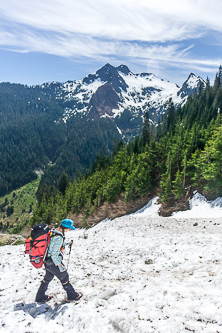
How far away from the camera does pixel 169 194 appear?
30.6 metres

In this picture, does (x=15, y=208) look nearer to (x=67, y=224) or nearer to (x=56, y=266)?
(x=56, y=266)

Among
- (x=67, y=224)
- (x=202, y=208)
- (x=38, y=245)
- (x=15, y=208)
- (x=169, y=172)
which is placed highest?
(x=67, y=224)

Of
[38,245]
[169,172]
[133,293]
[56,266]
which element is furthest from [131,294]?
[169,172]

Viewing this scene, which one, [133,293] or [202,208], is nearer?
[133,293]

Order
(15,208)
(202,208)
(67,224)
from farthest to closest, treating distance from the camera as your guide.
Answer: (15,208) → (202,208) → (67,224)

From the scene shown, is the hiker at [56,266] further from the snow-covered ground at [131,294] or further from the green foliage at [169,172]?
the green foliage at [169,172]

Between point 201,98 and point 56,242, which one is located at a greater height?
point 201,98

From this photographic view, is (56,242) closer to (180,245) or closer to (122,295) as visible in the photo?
(122,295)

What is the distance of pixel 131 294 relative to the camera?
715 centimetres

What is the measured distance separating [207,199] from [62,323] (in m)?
24.1

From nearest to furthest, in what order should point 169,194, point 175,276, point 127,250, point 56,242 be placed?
point 56,242
point 175,276
point 127,250
point 169,194

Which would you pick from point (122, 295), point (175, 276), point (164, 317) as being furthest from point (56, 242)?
point (175, 276)

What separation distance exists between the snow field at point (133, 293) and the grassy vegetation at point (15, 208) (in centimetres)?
14086

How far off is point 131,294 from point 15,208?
609 feet
